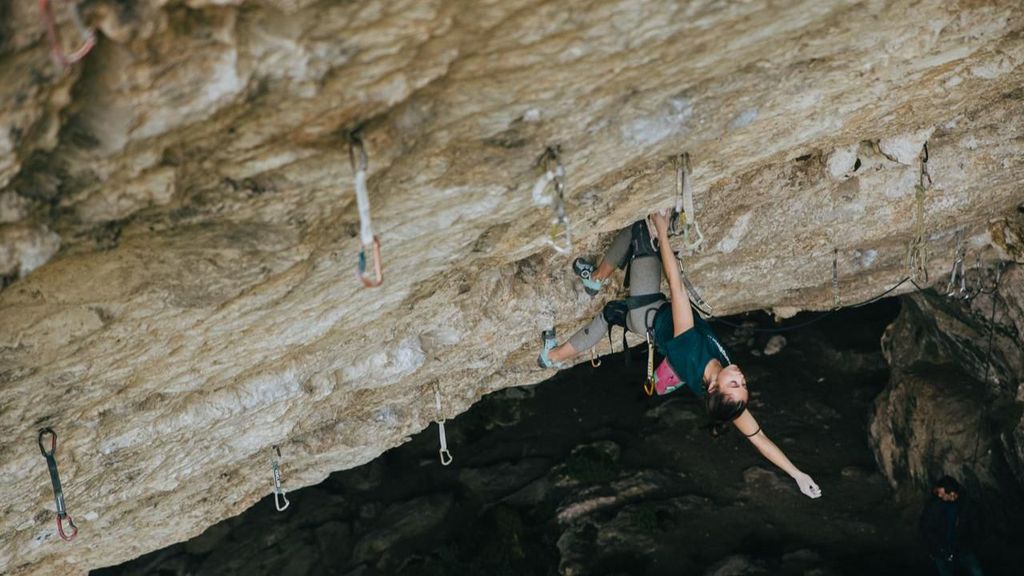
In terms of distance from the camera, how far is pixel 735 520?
13602 mm

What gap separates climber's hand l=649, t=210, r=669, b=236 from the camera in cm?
679

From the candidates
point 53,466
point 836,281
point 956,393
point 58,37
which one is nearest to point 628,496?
point 956,393

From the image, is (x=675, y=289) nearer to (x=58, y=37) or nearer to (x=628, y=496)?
(x=58, y=37)

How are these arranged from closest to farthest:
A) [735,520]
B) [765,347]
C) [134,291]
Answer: [134,291]
[735,520]
[765,347]

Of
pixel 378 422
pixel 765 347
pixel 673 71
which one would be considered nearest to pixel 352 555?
pixel 378 422

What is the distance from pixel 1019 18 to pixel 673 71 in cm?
251

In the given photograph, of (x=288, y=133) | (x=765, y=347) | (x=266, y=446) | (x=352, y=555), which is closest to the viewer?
(x=288, y=133)

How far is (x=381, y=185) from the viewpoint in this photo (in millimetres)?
4527

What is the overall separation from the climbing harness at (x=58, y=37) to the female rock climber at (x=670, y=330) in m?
4.74

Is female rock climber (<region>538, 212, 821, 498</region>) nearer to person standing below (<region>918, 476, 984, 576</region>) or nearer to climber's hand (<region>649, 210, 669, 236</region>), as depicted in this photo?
climber's hand (<region>649, 210, 669, 236</region>)

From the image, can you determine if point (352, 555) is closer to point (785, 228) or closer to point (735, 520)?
point (735, 520)

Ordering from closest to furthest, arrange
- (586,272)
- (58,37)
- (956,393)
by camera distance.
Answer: (58,37)
(586,272)
(956,393)

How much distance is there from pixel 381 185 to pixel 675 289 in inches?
121

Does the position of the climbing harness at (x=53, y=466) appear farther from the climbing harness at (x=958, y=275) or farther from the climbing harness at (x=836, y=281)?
the climbing harness at (x=958, y=275)
